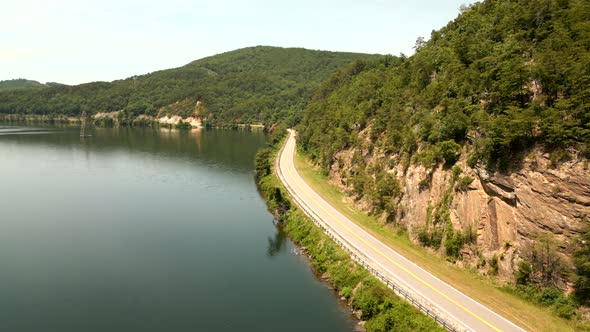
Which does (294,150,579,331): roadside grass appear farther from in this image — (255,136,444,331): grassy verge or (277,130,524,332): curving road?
(255,136,444,331): grassy verge

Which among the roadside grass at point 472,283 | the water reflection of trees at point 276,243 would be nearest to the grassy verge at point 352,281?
the water reflection of trees at point 276,243

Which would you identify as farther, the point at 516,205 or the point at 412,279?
the point at 412,279

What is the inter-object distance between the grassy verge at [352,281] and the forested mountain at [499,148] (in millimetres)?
10357

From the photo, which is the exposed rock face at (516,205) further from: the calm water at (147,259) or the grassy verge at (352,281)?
the calm water at (147,259)

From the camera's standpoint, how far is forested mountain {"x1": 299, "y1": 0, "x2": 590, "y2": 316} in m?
34.7

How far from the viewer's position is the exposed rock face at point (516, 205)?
33594mm

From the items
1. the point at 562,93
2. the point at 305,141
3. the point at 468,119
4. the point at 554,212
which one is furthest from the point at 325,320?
the point at 305,141

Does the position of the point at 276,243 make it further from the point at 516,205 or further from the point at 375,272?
the point at 516,205

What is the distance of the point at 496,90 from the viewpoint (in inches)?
1775

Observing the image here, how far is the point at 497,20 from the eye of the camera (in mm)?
58500

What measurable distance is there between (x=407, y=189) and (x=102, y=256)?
43.3 metres

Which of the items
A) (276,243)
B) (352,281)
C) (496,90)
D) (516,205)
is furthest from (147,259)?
(496,90)

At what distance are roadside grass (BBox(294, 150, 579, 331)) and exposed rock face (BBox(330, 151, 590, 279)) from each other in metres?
2.02

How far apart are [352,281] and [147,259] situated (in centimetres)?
2807
